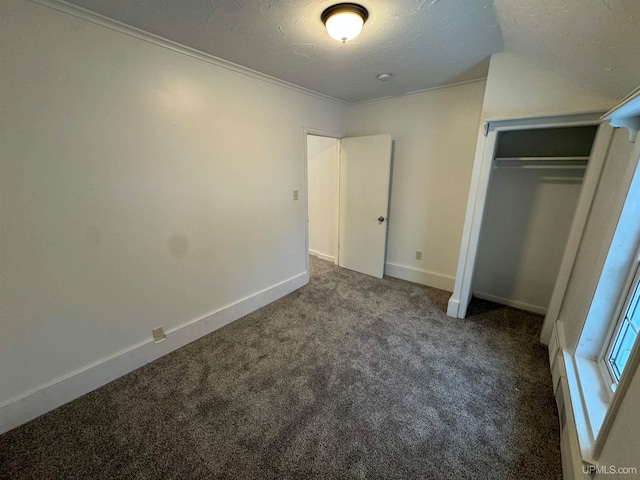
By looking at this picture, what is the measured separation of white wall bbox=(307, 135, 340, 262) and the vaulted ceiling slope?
5.30ft

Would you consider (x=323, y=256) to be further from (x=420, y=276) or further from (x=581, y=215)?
(x=581, y=215)

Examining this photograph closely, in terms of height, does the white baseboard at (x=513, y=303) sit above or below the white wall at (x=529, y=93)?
below

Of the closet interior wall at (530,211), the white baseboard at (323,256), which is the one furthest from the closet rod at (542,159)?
the white baseboard at (323,256)

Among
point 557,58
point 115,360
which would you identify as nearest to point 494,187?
point 557,58

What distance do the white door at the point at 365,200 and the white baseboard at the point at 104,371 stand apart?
1.74 meters

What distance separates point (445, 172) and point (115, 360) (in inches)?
142

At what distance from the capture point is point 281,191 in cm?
279

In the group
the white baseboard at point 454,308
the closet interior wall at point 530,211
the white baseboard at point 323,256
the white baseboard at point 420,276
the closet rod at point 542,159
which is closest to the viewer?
the closet rod at point 542,159

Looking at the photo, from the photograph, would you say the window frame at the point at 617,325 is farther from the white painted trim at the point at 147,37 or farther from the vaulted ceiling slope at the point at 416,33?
the white painted trim at the point at 147,37

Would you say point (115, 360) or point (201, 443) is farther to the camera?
point (115, 360)

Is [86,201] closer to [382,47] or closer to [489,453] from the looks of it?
[382,47]

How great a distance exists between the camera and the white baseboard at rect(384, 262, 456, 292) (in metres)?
3.20

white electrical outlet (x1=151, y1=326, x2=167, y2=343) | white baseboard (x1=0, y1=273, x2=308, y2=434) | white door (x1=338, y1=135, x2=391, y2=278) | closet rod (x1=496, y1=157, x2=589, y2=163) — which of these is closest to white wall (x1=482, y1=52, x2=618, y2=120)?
closet rod (x1=496, y1=157, x2=589, y2=163)

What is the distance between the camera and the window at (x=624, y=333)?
1.34m
